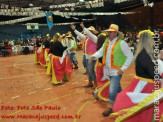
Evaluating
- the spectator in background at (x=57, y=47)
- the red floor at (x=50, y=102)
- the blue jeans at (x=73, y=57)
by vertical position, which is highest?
the spectator in background at (x=57, y=47)

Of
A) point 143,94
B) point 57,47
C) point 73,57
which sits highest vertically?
point 57,47

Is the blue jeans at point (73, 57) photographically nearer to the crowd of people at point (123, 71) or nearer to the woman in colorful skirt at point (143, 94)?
the crowd of people at point (123, 71)

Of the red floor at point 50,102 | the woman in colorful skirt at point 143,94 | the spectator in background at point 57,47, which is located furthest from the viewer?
Answer: the spectator in background at point 57,47

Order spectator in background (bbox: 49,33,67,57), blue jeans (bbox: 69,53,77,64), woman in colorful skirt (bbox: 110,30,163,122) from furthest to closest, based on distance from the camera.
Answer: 1. blue jeans (bbox: 69,53,77,64)
2. spectator in background (bbox: 49,33,67,57)
3. woman in colorful skirt (bbox: 110,30,163,122)

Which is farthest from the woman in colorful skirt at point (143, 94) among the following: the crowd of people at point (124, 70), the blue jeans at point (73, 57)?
the blue jeans at point (73, 57)

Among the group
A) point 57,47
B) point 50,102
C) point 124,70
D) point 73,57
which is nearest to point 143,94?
point 124,70

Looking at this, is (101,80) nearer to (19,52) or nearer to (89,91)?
Result: (89,91)

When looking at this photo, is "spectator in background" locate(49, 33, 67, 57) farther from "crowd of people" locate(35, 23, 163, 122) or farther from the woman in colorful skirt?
the woman in colorful skirt

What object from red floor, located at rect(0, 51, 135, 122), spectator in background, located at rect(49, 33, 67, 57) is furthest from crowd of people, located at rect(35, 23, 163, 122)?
spectator in background, located at rect(49, 33, 67, 57)

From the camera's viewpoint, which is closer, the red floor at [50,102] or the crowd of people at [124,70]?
the crowd of people at [124,70]

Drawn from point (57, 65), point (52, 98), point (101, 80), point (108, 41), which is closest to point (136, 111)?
point (108, 41)

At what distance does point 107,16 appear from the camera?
74.7ft

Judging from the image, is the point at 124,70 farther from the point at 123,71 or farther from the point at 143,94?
the point at 143,94

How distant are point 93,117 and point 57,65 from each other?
129 inches
